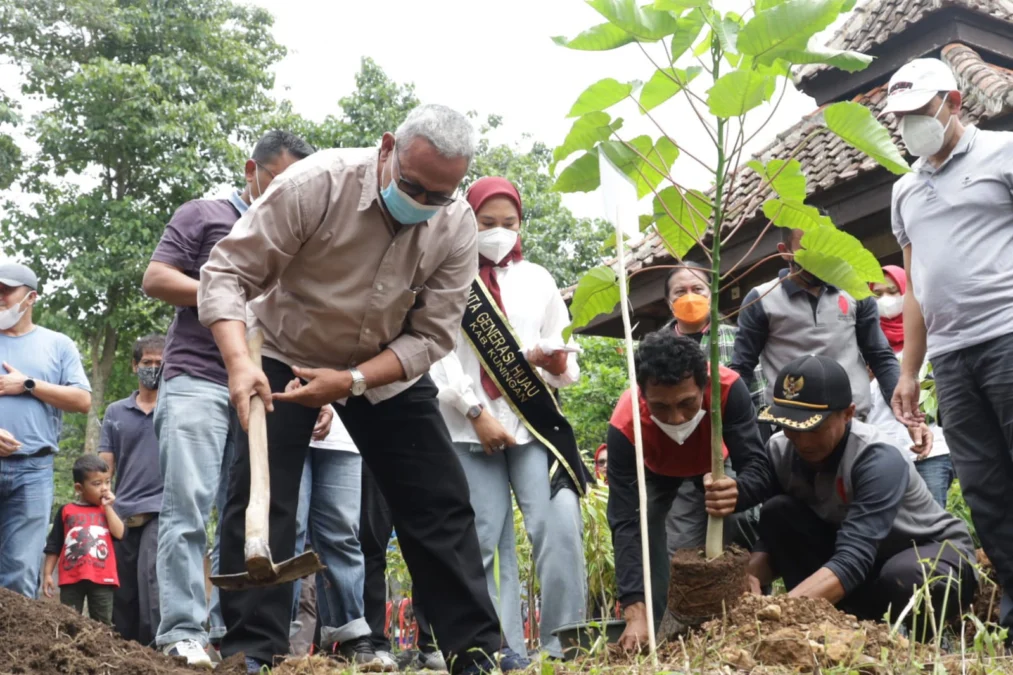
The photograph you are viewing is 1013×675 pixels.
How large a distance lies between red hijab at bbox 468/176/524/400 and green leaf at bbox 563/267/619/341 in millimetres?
1115

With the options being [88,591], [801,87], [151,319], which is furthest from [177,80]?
[88,591]

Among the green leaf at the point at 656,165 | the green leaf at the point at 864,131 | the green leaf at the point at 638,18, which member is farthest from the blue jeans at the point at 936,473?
the green leaf at the point at 638,18

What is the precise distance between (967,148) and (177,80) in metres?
17.4

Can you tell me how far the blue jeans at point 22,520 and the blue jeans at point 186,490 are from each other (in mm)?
1464

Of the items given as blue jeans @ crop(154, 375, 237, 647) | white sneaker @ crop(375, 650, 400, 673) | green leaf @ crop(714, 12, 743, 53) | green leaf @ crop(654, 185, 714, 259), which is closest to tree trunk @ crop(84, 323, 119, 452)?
white sneaker @ crop(375, 650, 400, 673)

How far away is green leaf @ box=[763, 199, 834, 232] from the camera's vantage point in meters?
3.53

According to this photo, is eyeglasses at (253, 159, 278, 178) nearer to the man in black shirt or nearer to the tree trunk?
the man in black shirt

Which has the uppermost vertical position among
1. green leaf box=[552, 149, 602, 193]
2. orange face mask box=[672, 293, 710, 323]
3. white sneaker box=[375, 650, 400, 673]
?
green leaf box=[552, 149, 602, 193]

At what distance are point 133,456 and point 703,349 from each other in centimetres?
357

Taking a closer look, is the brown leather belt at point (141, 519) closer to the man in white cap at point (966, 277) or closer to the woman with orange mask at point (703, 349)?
the woman with orange mask at point (703, 349)

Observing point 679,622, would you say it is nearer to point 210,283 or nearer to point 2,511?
point 210,283

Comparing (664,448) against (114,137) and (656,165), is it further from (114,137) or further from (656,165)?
(114,137)

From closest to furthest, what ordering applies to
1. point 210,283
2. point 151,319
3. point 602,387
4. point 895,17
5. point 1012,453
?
1. point 210,283
2. point 1012,453
3. point 895,17
4. point 151,319
5. point 602,387

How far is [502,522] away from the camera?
14.7ft
